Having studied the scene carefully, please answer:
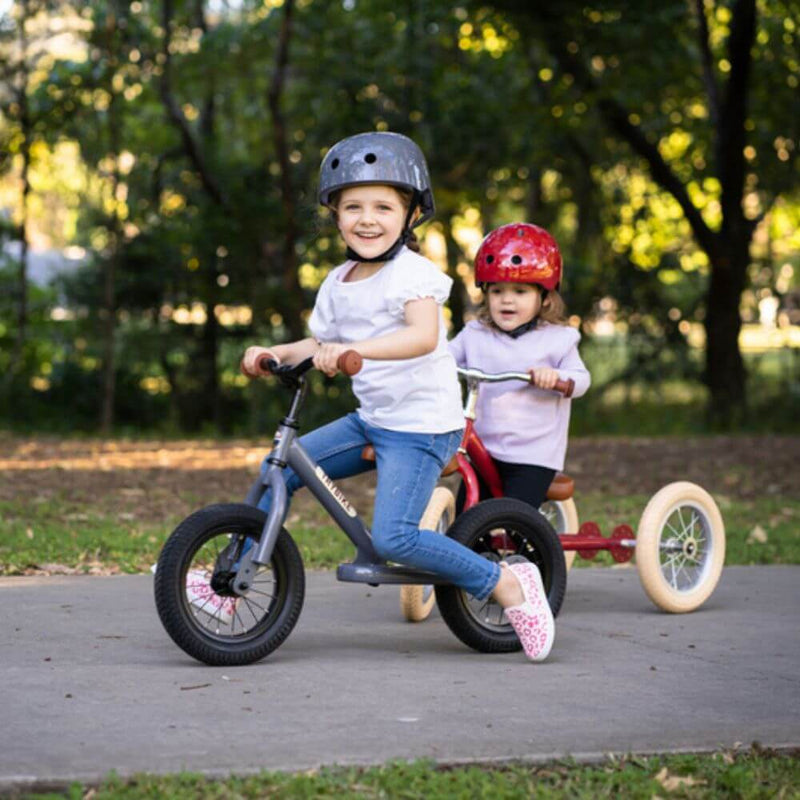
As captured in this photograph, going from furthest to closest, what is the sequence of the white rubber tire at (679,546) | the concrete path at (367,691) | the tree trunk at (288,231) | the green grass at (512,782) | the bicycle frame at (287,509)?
the tree trunk at (288,231)
the white rubber tire at (679,546)
the bicycle frame at (287,509)
the concrete path at (367,691)
the green grass at (512,782)

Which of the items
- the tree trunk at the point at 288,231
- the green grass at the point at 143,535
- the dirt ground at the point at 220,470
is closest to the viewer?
the green grass at the point at 143,535

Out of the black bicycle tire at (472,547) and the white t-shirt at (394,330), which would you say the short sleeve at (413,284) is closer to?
the white t-shirt at (394,330)

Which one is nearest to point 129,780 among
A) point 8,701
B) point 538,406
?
point 8,701

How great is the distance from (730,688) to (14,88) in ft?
47.2

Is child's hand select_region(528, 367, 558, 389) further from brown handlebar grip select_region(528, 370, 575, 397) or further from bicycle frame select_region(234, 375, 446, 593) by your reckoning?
bicycle frame select_region(234, 375, 446, 593)

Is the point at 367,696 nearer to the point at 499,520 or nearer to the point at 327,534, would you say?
the point at 499,520

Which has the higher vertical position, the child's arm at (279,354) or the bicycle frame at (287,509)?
the child's arm at (279,354)

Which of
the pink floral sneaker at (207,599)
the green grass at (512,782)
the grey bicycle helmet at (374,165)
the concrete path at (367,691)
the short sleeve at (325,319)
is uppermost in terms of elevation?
the grey bicycle helmet at (374,165)

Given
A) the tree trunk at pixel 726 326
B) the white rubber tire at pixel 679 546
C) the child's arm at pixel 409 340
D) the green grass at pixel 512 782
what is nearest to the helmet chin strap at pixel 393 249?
the child's arm at pixel 409 340

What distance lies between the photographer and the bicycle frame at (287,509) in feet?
15.9

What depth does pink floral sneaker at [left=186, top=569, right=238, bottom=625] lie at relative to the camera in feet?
16.1

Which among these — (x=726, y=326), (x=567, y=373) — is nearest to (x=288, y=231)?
(x=726, y=326)

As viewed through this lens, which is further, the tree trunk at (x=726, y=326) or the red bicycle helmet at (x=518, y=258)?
the tree trunk at (x=726, y=326)

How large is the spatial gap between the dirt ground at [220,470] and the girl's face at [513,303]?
137 inches
